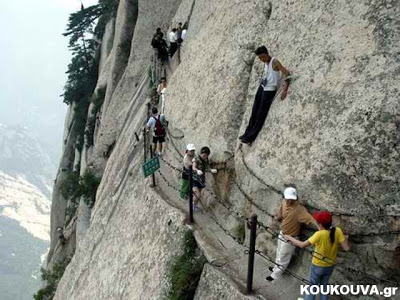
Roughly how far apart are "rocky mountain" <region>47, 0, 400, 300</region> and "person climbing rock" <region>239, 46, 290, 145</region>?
166 millimetres

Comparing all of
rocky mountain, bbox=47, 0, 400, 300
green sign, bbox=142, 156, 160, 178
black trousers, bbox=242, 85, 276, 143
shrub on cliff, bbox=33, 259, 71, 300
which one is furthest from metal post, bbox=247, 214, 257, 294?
shrub on cliff, bbox=33, 259, 71, 300

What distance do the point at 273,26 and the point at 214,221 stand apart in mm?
4276

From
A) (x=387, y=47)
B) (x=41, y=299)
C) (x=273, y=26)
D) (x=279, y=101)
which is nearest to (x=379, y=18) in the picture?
(x=387, y=47)

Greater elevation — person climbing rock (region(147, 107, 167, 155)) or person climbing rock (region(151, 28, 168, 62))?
person climbing rock (region(151, 28, 168, 62))

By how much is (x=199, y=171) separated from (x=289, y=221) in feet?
9.32

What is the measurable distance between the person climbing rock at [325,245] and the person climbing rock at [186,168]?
3.73 metres

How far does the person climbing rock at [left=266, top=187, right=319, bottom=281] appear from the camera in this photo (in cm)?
722

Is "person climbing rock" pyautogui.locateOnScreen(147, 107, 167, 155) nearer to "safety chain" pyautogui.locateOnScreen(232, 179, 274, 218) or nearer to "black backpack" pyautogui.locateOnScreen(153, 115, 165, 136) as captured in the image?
"black backpack" pyautogui.locateOnScreen(153, 115, 165, 136)

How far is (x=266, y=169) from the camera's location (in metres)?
8.30

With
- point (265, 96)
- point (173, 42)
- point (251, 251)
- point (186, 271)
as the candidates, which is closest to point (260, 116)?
point (265, 96)

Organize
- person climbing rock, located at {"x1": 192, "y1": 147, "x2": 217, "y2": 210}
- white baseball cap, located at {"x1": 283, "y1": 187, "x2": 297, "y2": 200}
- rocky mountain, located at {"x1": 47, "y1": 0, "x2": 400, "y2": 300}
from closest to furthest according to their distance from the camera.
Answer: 1. rocky mountain, located at {"x1": 47, "y1": 0, "x2": 400, "y2": 300}
2. white baseball cap, located at {"x1": 283, "y1": 187, "x2": 297, "y2": 200}
3. person climbing rock, located at {"x1": 192, "y1": 147, "x2": 217, "y2": 210}

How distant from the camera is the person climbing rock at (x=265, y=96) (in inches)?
341

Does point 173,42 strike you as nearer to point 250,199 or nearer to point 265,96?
point 265,96

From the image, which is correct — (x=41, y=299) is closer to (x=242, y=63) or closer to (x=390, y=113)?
(x=242, y=63)
